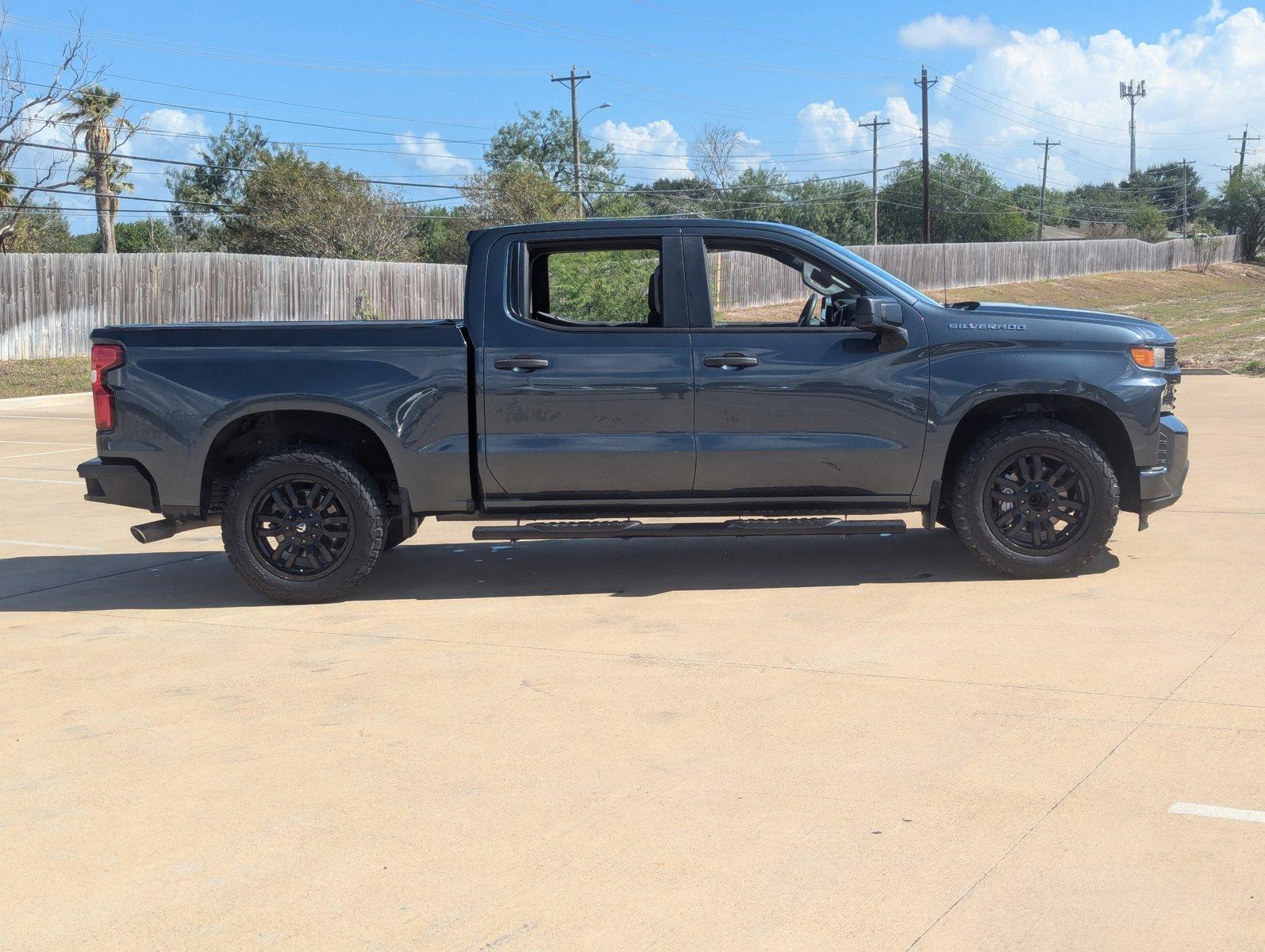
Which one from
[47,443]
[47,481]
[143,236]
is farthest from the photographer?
[143,236]

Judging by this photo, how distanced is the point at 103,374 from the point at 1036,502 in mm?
5067

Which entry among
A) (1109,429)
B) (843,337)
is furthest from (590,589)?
(1109,429)

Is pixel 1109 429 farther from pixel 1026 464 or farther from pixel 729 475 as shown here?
pixel 729 475

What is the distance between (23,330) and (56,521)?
1902cm

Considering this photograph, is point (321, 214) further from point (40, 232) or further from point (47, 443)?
point (47, 443)

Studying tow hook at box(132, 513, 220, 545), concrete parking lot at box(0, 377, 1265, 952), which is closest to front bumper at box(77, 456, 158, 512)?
tow hook at box(132, 513, 220, 545)

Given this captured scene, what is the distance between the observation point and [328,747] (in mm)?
4797

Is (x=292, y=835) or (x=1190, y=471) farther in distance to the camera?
(x=1190, y=471)

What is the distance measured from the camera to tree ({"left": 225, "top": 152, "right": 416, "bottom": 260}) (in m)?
47.0

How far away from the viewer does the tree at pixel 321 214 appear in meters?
47.0

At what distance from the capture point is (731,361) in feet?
23.3

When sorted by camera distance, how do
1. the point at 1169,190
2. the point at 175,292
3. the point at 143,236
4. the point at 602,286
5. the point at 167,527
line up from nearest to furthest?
the point at 167,527 → the point at 602,286 → the point at 175,292 → the point at 143,236 → the point at 1169,190

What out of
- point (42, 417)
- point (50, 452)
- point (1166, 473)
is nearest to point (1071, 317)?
point (1166, 473)

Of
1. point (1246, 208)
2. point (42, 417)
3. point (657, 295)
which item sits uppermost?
point (1246, 208)
